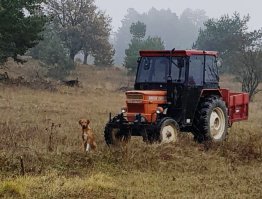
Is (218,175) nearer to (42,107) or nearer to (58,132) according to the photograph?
(58,132)

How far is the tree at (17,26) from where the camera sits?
88.4 ft

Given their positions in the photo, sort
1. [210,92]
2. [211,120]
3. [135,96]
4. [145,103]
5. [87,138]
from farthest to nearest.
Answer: [210,92] → [211,120] → [135,96] → [145,103] → [87,138]

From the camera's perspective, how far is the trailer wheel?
1035 centimetres

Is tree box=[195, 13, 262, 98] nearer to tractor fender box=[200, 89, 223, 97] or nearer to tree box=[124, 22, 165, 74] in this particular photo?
tree box=[124, 22, 165, 74]

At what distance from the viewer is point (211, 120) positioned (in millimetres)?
11930

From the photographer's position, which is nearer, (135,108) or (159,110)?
(159,110)

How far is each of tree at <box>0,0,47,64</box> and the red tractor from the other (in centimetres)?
1687

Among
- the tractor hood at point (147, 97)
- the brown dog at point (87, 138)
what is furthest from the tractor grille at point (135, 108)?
the brown dog at point (87, 138)

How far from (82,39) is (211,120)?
141 ft

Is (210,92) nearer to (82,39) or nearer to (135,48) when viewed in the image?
(135,48)

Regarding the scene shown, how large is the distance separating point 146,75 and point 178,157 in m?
2.96

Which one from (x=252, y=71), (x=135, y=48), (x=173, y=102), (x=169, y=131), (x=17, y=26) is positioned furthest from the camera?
(x=135, y=48)

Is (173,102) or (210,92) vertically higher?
(210,92)

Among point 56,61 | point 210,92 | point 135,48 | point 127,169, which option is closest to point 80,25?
point 135,48
